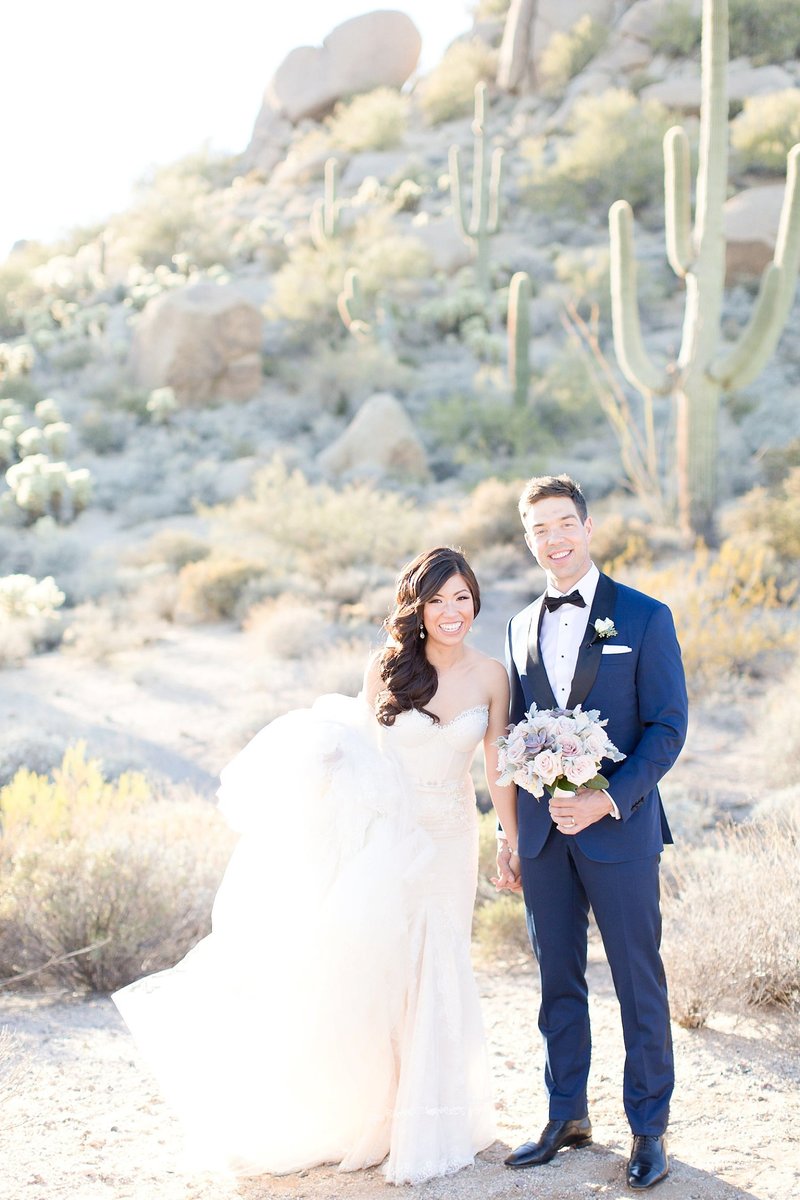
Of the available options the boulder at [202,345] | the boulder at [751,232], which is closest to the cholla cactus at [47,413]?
the boulder at [202,345]

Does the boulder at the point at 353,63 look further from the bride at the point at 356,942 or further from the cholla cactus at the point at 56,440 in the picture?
the bride at the point at 356,942

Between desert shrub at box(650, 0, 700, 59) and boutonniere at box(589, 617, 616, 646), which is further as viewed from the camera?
desert shrub at box(650, 0, 700, 59)

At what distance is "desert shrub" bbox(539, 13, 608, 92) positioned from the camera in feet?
132

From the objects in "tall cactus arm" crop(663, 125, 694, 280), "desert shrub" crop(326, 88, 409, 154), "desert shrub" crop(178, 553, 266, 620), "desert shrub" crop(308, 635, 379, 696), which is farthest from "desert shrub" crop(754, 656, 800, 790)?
"desert shrub" crop(326, 88, 409, 154)

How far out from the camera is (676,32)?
1502 inches

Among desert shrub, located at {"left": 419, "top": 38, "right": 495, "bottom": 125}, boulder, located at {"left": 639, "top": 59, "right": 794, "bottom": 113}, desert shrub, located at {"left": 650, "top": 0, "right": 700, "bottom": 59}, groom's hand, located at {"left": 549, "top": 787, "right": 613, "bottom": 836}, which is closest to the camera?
groom's hand, located at {"left": 549, "top": 787, "right": 613, "bottom": 836}

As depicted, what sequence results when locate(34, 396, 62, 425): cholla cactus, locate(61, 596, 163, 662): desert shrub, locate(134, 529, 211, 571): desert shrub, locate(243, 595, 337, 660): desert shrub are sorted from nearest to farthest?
locate(243, 595, 337, 660): desert shrub → locate(61, 596, 163, 662): desert shrub → locate(134, 529, 211, 571): desert shrub → locate(34, 396, 62, 425): cholla cactus

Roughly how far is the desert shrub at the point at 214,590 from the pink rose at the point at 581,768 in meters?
10.7

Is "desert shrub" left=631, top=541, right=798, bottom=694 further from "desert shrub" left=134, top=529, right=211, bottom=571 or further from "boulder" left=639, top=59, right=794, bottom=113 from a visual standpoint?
"boulder" left=639, top=59, right=794, bottom=113

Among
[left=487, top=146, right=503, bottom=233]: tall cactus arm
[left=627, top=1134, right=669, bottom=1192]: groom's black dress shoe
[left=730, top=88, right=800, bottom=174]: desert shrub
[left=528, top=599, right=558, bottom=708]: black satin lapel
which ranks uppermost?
[left=730, top=88, right=800, bottom=174]: desert shrub

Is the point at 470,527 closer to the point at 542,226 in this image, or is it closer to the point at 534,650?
the point at 534,650

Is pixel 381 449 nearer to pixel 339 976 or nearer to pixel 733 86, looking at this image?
pixel 339 976

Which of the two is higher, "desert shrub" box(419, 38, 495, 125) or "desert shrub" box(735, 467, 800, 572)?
"desert shrub" box(419, 38, 495, 125)

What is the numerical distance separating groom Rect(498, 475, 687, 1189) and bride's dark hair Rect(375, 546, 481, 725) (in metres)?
0.29
